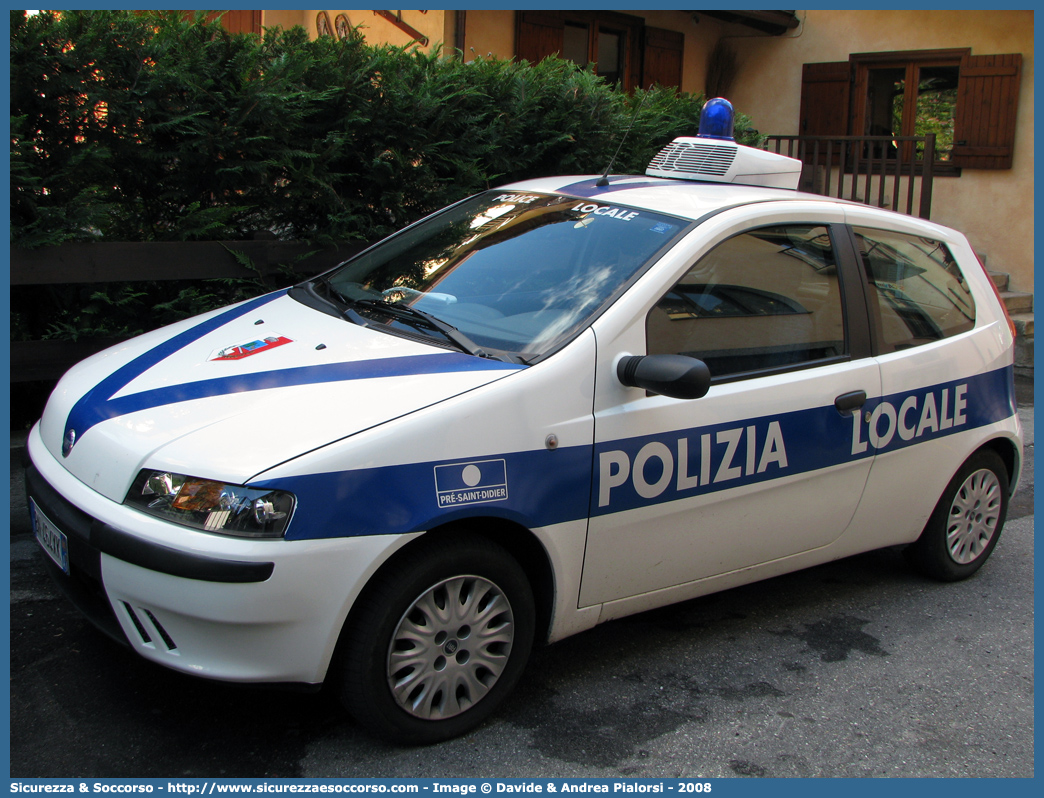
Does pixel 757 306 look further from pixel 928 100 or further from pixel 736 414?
pixel 928 100

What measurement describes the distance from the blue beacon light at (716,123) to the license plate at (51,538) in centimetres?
315

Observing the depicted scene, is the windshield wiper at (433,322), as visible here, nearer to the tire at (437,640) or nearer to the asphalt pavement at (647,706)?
the tire at (437,640)

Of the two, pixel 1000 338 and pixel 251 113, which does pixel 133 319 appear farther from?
pixel 1000 338

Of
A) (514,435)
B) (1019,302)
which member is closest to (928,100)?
(1019,302)

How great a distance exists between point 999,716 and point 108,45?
16.8 ft

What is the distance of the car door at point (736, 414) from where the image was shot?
9.83 feet

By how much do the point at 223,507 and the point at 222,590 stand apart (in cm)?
21

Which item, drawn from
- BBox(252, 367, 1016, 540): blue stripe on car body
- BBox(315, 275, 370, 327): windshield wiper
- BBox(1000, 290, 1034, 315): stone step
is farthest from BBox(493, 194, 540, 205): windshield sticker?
BBox(1000, 290, 1034, 315): stone step

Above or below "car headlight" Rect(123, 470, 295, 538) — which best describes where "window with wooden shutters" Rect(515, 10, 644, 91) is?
above

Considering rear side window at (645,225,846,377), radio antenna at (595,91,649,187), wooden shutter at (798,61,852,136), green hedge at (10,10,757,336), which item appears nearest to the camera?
rear side window at (645,225,846,377)

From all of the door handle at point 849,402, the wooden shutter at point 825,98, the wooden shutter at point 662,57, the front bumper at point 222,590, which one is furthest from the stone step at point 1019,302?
the front bumper at point 222,590

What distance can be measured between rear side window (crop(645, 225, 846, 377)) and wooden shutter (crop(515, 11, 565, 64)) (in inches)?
283

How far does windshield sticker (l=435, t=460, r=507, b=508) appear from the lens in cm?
261

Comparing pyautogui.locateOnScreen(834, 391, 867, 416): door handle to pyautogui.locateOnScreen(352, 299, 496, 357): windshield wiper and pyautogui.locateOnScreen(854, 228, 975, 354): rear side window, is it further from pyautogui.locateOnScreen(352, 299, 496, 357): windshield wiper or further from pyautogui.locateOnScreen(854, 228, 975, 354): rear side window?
pyautogui.locateOnScreen(352, 299, 496, 357): windshield wiper
